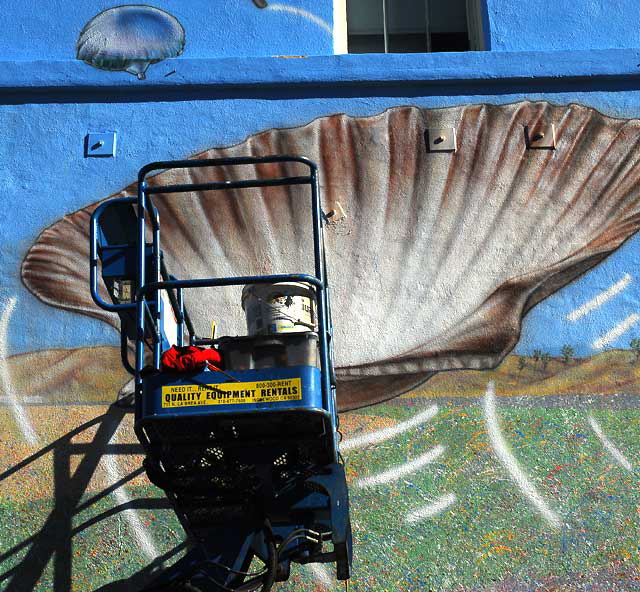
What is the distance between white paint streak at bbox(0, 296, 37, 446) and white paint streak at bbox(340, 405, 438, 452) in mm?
1899

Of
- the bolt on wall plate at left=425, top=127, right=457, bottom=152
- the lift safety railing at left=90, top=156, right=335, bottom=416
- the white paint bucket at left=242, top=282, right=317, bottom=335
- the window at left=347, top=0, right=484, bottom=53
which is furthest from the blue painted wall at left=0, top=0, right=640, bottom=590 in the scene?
the white paint bucket at left=242, top=282, right=317, bottom=335

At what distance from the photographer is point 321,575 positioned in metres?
5.62

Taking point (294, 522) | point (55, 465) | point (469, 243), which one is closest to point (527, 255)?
point (469, 243)

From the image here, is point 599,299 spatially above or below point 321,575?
above

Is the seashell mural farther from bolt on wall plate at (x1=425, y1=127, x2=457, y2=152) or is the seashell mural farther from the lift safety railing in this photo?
the lift safety railing

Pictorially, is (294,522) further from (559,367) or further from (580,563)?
(559,367)

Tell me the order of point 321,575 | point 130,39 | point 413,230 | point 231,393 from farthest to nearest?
point 130,39
point 413,230
point 321,575
point 231,393

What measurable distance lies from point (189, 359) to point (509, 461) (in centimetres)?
230

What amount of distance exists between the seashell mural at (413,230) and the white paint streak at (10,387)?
0.23m

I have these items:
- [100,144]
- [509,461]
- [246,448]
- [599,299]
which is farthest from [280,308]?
[100,144]

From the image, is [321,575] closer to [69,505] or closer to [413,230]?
[69,505]

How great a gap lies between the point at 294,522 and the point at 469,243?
257cm

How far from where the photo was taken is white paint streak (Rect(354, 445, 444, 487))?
590cm

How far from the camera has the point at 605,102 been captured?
7.16 metres
